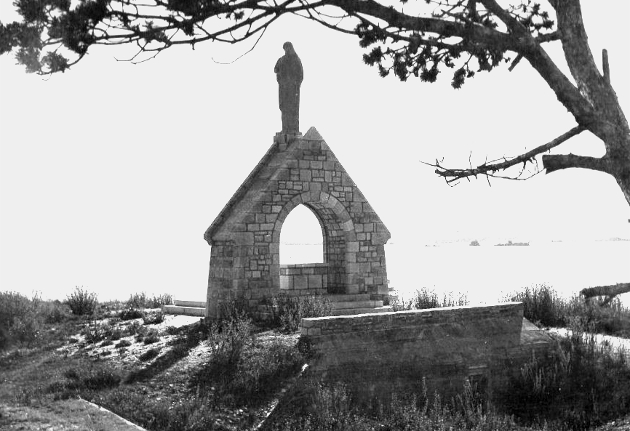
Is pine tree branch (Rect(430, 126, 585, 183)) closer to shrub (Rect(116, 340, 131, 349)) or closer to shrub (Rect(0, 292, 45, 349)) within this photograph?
shrub (Rect(116, 340, 131, 349))

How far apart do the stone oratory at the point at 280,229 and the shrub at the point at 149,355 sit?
2.25 meters

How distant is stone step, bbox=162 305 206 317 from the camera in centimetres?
1844

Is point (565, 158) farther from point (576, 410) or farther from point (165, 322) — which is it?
point (165, 322)

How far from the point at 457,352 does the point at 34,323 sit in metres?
9.66

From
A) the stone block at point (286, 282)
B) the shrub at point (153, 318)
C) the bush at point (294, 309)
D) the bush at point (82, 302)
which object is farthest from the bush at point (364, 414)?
the bush at point (82, 302)

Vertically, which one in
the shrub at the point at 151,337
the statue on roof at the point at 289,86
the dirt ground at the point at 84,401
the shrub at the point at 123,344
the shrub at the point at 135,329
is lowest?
the dirt ground at the point at 84,401

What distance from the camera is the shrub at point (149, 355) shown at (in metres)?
14.2

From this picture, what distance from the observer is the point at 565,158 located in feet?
26.9

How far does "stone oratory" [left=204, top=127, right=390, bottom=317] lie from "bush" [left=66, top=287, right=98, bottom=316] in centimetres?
503

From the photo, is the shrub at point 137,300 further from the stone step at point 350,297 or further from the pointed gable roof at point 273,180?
the stone step at point 350,297

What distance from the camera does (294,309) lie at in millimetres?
15562

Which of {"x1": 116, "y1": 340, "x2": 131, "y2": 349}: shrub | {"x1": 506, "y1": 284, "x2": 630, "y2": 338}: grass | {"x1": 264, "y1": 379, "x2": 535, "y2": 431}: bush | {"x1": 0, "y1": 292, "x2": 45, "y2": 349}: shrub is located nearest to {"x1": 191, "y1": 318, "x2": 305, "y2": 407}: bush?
{"x1": 264, "y1": 379, "x2": 535, "y2": 431}: bush

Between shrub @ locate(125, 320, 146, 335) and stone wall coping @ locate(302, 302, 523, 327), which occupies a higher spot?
stone wall coping @ locate(302, 302, 523, 327)

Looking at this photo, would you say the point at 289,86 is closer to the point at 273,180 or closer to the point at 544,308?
the point at 273,180
